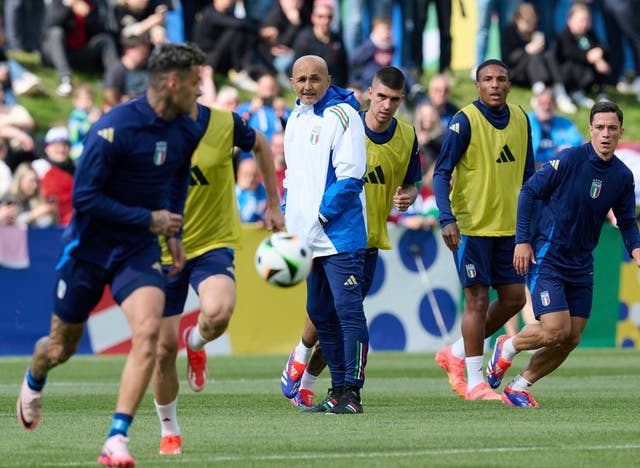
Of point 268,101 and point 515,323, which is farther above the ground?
point 268,101

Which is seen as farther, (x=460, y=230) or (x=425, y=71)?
(x=425, y=71)

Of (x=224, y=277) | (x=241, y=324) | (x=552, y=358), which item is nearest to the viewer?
(x=224, y=277)

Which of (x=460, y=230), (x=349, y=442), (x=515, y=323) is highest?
(x=460, y=230)

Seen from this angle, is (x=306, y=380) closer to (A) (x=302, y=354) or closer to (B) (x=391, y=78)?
(A) (x=302, y=354)

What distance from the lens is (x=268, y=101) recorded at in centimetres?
1997

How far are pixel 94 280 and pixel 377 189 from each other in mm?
4177

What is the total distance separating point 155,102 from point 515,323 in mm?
11421

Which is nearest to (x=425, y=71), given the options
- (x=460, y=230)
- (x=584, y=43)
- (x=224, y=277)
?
(x=584, y=43)

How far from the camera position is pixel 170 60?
7.48 metres

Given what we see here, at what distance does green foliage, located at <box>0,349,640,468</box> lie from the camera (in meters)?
7.74

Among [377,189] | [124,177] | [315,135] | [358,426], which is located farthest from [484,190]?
[124,177]

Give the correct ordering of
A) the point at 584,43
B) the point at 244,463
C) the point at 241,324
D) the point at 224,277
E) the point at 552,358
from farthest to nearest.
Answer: the point at 584,43 < the point at 241,324 < the point at 552,358 < the point at 224,277 < the point at 244,463

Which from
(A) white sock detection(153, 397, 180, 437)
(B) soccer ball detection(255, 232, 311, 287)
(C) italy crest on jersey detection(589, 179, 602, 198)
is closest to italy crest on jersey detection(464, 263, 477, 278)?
(C) italy crest on jersey detection(589, 179, 602, 198)

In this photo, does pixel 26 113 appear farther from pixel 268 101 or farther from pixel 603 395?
pixel 603 395
